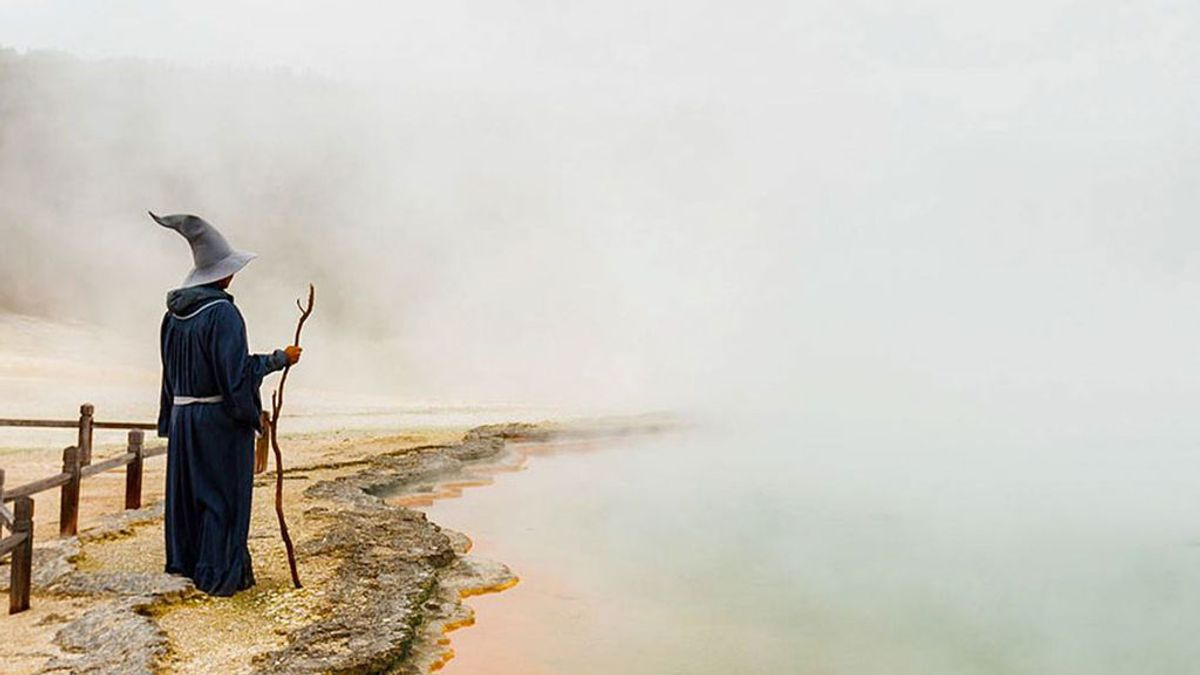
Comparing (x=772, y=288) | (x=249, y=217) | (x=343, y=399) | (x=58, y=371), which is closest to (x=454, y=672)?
(x=343, y=399)

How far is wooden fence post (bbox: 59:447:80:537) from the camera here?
5.50 m

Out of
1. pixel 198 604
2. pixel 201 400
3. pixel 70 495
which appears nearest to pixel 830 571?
pixel 198 604

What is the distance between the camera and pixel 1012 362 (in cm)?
2519

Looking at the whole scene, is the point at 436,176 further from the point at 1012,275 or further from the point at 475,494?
the point at 475,494

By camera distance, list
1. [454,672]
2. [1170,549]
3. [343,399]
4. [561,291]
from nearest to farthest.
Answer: [454,672] → [1170,549] → [343,399] → [561,291]

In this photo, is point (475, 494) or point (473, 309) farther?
Answer: point (473, 309)

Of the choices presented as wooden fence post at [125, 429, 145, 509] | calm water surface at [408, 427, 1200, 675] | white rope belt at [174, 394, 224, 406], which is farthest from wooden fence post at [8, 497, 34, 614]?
wooden fence post at [125, 429, 145, 509]

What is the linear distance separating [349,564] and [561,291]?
103 feet

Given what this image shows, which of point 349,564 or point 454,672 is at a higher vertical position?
point 349,564

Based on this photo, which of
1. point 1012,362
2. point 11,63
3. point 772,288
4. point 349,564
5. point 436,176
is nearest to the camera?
point 349,564

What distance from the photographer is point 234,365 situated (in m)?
4.23

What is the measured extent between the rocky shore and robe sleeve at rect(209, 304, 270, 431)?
83cm

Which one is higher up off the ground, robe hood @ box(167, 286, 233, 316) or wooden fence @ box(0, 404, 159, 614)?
robe hood @ box(167, 286, 233, 316)

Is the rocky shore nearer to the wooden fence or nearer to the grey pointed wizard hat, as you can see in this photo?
the wooden fence
